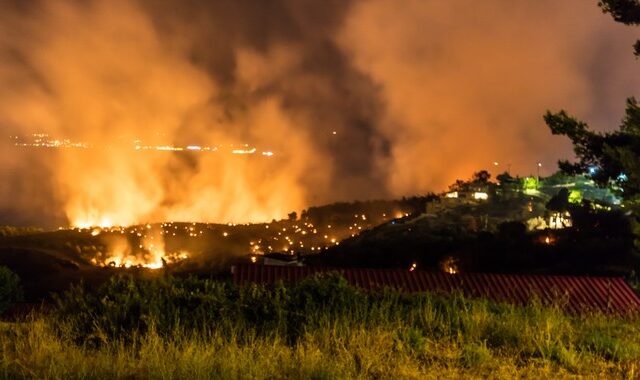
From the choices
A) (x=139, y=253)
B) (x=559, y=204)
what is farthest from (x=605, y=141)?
(x=559, y=204)

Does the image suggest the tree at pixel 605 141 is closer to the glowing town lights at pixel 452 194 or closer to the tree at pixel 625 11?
the tree at pixel 625 11

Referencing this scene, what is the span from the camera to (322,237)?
182 feet

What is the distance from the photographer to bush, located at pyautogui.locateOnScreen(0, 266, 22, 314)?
18.5 meters

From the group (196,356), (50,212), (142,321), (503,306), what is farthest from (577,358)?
(50,212)

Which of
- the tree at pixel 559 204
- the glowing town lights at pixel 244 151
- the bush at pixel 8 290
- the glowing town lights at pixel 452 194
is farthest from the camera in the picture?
the glowing town lights at pixel 244 151

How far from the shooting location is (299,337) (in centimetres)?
545

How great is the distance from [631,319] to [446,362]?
3.94 meters

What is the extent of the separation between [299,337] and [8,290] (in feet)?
55.7

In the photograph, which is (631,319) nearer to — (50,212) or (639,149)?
(639,149)

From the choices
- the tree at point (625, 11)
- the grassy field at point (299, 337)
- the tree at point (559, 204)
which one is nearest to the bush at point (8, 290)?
the grassy field at point (299, 337)

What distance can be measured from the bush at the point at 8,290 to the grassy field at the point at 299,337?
14.0 metres

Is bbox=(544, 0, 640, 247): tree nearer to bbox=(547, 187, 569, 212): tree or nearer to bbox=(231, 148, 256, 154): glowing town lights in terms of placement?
bbox=(547, 187, 569, 212): tree

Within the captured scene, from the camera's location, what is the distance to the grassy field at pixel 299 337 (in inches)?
172

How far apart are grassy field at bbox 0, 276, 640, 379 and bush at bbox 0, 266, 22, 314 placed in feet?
45.8
